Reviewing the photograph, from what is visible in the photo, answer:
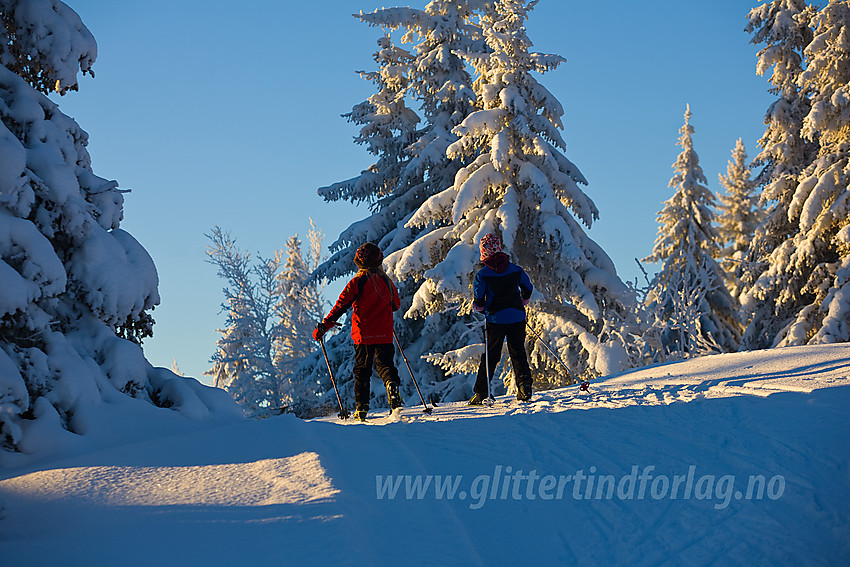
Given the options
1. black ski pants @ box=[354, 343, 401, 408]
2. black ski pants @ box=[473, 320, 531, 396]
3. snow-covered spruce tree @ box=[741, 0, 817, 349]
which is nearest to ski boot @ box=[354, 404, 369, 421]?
black ski pants @ box=[354, 343, 401, 408]

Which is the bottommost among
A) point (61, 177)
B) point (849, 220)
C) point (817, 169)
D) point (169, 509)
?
point (169, 509)

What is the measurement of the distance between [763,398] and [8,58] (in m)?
8.30

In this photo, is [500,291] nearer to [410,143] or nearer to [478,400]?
[478,400]

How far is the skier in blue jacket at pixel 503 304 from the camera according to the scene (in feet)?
26.8

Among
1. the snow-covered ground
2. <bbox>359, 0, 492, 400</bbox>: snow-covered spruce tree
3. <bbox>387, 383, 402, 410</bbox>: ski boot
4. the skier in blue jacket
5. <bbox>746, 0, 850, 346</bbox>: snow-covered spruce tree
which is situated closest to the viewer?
the snow-covered ground

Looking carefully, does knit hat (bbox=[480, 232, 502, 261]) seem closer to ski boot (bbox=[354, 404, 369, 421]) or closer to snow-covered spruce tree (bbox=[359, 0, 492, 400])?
ski boot (bbox=[354, 404, 369, 421])

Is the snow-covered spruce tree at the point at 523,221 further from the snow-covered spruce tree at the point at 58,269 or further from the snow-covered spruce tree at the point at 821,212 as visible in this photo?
the snow-covered spruce tree at the point at 58,269

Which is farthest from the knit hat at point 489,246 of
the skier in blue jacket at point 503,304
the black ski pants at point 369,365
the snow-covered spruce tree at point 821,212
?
the snow-covered spruce tree at point 821,212

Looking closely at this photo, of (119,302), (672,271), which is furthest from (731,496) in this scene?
(672,271)

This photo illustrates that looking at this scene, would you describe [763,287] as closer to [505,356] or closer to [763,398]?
[505,356]

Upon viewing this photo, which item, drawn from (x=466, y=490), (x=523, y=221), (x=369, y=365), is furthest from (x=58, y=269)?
(x=523, y=221)

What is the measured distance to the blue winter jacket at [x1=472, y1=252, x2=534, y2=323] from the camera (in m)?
8.17

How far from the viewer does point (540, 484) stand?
4.71 m

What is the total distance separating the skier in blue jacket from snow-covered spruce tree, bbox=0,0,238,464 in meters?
3.19
